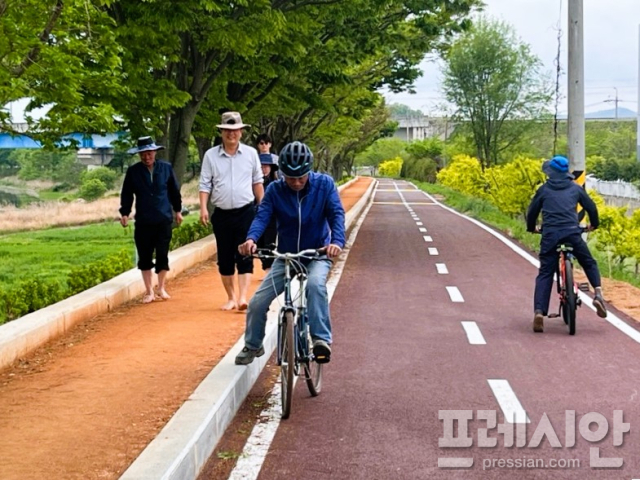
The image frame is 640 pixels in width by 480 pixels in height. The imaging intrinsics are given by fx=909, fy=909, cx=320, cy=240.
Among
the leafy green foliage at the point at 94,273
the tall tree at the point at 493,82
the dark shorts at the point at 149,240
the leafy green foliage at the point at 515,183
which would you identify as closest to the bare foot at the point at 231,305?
the dark shorts at the point at 149,240

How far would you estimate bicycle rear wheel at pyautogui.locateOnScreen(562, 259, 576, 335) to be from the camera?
9.59 m

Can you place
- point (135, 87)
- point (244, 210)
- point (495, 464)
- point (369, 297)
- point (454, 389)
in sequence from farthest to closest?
point (135, 87) < point (369, 297) < point (244, 210) < point (454, 389) < point (495, 464)

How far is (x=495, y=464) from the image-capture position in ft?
17.5

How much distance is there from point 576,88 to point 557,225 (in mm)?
7216

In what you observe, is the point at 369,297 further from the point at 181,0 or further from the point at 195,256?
the point at 181,0

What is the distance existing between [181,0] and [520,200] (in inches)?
974

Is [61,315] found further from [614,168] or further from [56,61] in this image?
[614,168]

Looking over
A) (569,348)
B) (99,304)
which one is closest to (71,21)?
(99,304)

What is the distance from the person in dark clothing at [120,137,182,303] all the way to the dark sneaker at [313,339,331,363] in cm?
449

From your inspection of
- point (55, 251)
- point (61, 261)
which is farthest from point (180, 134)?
point (55, 251)

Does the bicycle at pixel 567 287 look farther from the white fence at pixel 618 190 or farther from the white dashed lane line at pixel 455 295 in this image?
the white fence at pixel 618 190

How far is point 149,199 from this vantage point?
1053 cm

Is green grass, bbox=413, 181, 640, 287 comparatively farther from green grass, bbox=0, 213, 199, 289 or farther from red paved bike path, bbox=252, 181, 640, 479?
green grass, bbox=0, 213, 199, 289

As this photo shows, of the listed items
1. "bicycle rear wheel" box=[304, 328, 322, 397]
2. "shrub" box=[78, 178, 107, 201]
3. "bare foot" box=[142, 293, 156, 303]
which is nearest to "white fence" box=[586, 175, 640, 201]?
"shrub" box=[78, 178, 107, 201]
